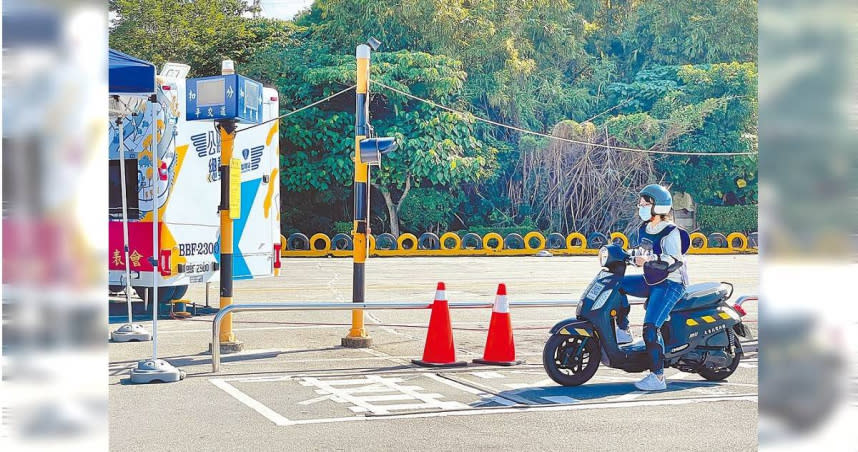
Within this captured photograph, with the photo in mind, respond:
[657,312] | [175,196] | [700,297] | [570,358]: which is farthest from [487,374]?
[175,196]

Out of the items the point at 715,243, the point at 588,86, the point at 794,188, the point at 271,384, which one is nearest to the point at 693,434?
the point at 271,384

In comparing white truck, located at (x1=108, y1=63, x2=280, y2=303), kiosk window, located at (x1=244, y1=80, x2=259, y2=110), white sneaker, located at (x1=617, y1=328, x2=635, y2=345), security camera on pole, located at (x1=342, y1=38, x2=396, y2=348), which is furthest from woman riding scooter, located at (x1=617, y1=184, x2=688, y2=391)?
white truck, located at (x1=108, y1=63, x2=280, y2=303)

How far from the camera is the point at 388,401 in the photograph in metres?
7.50

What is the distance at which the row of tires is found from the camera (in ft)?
98.2

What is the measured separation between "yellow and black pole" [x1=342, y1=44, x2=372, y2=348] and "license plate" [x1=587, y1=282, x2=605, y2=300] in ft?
10.5

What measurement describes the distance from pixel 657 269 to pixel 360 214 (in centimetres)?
393

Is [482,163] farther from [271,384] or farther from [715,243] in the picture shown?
[271,384]

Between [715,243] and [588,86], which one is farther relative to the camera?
[588,86]

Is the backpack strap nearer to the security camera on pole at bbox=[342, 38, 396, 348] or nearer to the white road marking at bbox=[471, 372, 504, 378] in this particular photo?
the white road marking at bbox=[471, 372, 504, 378]

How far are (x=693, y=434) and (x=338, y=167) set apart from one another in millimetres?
26376

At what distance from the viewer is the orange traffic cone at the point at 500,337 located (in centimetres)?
935

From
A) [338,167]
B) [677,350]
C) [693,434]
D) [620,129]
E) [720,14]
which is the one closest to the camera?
[693,434]

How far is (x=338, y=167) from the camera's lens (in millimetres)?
32031

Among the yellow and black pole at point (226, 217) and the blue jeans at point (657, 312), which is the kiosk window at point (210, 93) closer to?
the yellow and black pole at point (226, 217)
